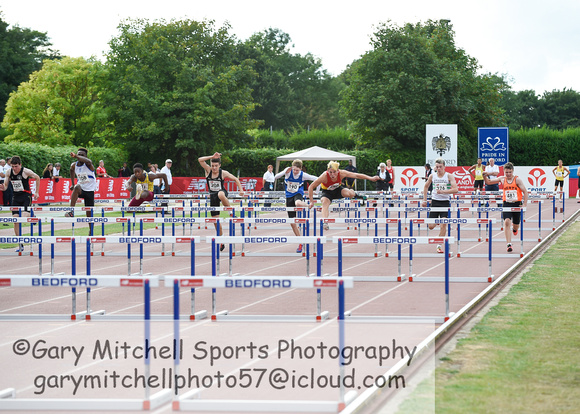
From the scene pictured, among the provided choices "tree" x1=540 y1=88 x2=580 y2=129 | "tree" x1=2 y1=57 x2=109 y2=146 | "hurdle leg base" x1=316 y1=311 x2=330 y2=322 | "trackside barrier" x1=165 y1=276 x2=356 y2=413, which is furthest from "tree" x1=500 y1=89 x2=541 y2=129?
"trackside barrier" x1=165 y1=276 x2=356 y2=413

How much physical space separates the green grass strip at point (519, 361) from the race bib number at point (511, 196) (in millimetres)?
4773

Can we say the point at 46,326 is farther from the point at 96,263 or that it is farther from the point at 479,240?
the point at 479,240

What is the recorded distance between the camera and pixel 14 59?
227ft

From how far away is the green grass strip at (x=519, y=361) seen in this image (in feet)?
19.1

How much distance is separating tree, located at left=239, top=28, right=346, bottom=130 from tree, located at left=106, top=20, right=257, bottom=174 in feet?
118

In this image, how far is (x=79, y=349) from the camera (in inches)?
304

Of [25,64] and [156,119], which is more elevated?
[25,64]

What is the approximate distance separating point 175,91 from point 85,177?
1327 inches

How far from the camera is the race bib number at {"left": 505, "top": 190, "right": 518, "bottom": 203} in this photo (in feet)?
51.7

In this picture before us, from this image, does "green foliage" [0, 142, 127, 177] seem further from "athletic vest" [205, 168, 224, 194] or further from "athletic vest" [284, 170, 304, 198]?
"athletic vest" [284, 170, 304, 198]

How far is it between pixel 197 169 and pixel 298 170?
128 ft

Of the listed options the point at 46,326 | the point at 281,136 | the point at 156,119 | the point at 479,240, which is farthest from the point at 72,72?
the point at 46,326

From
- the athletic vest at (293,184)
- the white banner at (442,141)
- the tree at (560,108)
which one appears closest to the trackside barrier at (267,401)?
the athletic vest at (293,184)

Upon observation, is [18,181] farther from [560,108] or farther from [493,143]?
[560,108]
